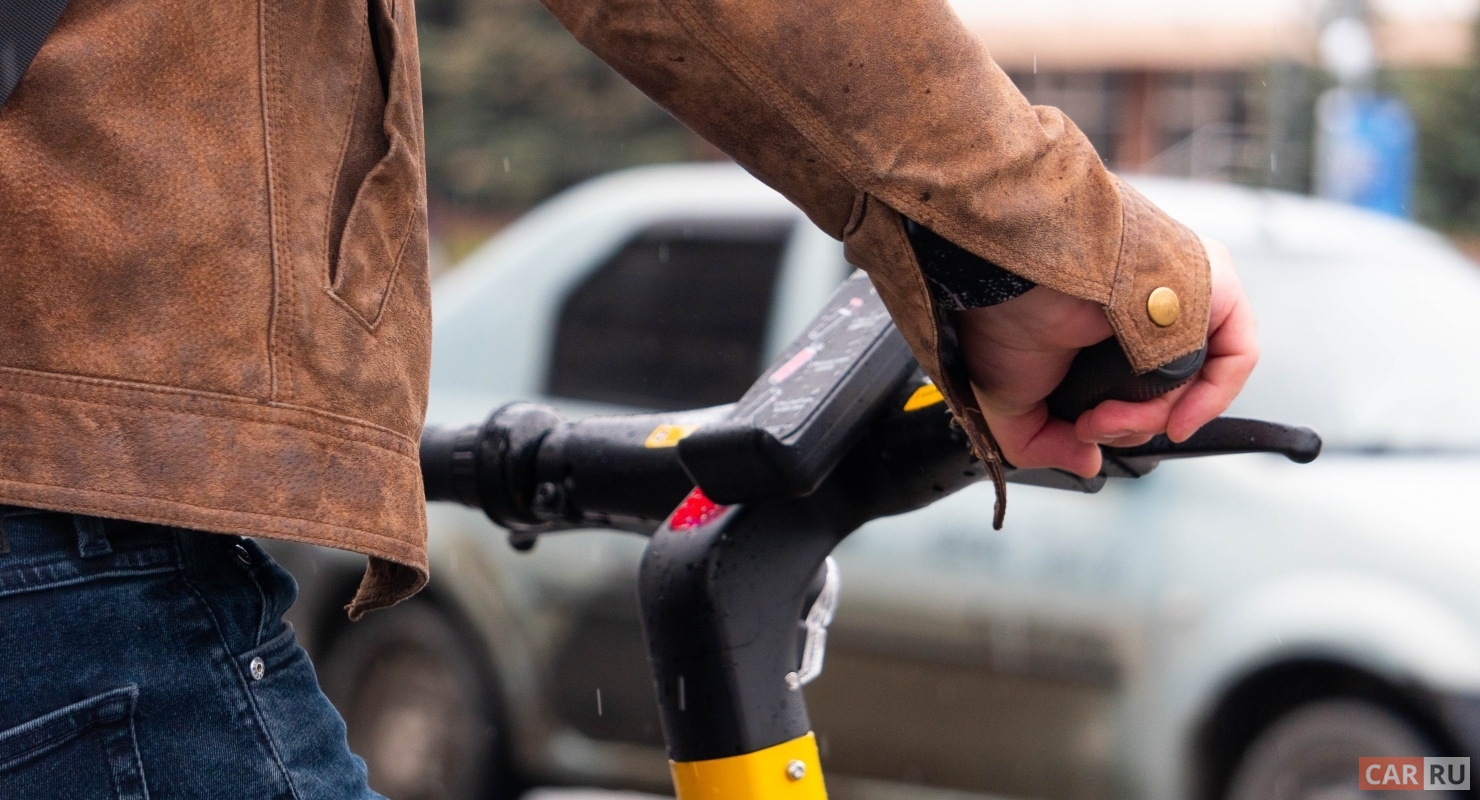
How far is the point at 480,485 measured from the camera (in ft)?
5.11

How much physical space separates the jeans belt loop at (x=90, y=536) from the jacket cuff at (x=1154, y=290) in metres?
0.64

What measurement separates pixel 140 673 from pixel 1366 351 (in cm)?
354

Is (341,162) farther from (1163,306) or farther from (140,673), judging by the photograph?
(1163,306)

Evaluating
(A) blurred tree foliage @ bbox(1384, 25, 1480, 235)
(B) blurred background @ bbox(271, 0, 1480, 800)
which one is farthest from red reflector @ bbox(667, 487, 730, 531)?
(A) blurred tree foliage @ bbox(1384, 25, 1480, 235)

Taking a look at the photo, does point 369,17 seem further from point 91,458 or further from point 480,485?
point 480,485

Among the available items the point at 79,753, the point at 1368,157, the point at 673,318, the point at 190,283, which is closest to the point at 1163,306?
the point at 190,283

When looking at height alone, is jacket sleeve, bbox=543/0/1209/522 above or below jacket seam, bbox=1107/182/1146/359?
above

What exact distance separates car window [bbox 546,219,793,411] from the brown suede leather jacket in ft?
11.0

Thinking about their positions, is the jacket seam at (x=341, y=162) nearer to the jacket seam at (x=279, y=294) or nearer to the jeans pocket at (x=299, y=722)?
the jacket seam at (x=279, y=294)

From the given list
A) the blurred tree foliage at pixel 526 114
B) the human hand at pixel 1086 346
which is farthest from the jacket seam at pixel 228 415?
the blurred tree foliage at pixel 526 114

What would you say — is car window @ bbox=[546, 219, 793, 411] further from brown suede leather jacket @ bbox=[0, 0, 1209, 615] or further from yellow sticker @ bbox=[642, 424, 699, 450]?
brown suede leather jacket @ bbox=[0, 0, 1209, 615]

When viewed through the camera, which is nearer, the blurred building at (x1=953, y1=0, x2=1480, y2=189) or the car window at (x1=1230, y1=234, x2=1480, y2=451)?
the car window at (x1=1230, y1=234, x2=1480, y2=451)

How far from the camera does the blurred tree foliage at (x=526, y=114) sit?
96.9ft

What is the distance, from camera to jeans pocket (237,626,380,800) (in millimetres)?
1035
